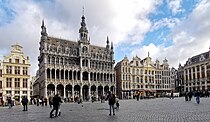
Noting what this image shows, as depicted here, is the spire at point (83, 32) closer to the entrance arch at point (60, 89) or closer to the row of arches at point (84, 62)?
the row of arches at point (84, 62)

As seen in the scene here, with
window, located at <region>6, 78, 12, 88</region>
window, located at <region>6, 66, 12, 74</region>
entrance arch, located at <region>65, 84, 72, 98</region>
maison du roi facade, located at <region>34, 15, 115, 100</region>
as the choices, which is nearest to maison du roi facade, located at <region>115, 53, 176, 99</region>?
maison du roi facade, located at <region>34, 15, 115, 100</region>

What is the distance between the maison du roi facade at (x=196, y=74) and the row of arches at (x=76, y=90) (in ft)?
138

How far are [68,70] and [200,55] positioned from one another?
6237cm

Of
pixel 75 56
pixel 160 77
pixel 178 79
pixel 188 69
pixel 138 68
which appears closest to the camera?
pixel 75 56

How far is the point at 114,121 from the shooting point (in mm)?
13742

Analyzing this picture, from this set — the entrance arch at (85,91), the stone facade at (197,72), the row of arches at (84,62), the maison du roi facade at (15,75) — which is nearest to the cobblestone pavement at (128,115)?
the maison du roi facade at (15,75)

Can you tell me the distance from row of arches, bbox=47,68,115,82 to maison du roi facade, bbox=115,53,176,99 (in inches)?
338

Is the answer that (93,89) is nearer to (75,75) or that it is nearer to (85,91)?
(85,91)

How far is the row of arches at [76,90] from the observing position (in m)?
69.9

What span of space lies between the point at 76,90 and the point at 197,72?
57.5 metres

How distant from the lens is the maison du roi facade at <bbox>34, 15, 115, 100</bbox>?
70125 mm

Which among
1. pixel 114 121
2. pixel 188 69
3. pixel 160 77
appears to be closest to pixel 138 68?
pixel 160 77

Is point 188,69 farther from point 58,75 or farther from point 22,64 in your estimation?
point 22,64

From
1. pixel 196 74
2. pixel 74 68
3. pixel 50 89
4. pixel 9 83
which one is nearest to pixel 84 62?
pixel 74 68
